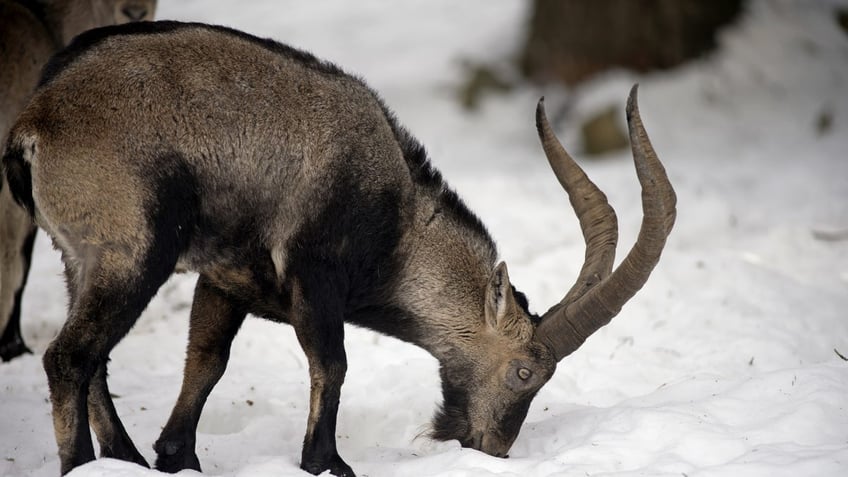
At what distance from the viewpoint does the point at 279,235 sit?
236 inches

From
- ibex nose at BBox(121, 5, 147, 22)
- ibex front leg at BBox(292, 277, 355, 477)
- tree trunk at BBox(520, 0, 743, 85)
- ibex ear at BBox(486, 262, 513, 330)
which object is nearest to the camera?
ibex front leg at BBox(292, 277, 355, 477)

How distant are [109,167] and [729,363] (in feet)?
16.3

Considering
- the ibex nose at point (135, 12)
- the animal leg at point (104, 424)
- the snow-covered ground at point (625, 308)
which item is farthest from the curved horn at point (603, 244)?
the ibex nose at point (135, 12)

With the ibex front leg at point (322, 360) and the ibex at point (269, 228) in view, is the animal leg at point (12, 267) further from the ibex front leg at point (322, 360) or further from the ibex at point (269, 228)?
the ibex front leg at point (322, 360)

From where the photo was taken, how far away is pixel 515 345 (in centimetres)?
654

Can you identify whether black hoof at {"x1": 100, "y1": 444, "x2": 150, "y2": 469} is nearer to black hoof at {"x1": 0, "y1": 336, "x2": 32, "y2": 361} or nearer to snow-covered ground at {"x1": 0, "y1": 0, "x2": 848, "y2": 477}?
snow-covered ground at {"x1": 0, "y1": 0, "x2": 848, "y2": 477}

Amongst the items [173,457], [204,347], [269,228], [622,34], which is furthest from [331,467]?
[622,34]

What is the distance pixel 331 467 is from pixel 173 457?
36.9 inches

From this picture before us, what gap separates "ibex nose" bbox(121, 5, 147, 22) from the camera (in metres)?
8.30

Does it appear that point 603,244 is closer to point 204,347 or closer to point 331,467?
point 331,467

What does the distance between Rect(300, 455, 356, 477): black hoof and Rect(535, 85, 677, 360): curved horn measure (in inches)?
53.5

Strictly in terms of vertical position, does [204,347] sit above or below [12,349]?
below

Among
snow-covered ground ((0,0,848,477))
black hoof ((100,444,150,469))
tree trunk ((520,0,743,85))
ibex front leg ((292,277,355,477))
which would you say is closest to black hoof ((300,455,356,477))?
ibex front leg ((292,277,355,477))

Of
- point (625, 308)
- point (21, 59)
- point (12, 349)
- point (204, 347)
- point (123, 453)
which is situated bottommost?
point (625, 308)
